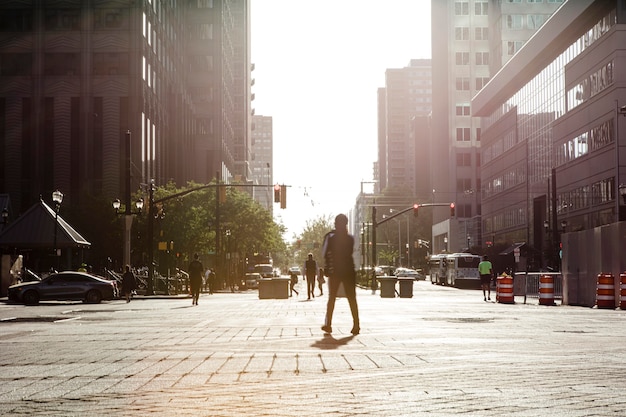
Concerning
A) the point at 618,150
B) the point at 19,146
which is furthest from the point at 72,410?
the point at 19,146

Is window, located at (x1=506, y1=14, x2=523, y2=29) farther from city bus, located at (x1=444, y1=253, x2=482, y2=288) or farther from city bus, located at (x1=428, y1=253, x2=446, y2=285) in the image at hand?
city bus, located at (x1=444, y1=253, x2=482, y2=288)

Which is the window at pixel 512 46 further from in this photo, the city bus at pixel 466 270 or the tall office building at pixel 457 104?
the city bus at pixel 466 270

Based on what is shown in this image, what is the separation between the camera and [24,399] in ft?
25.3

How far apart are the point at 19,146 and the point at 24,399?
217 ft

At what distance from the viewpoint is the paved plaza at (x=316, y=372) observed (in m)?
7.18

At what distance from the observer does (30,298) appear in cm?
3647

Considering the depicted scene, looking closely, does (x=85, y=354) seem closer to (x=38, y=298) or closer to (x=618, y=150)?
(x=38, y=298)

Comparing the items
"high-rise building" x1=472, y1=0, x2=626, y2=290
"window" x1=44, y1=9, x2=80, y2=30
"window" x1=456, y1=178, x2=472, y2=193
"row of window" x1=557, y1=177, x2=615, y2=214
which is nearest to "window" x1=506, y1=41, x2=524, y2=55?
"high-rise building" x1=472, y1=0, x2=626, y2=290

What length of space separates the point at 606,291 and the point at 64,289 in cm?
2030

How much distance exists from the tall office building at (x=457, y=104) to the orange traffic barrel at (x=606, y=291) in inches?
3825

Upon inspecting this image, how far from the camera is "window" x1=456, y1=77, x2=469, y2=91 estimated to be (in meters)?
135

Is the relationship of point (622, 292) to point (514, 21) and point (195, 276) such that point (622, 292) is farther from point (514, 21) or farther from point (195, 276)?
point (514, 21)

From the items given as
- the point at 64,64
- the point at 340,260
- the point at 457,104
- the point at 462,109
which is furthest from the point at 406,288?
the point at 457,104

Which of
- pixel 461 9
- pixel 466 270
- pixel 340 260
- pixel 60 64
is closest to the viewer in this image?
pixel 340 260
